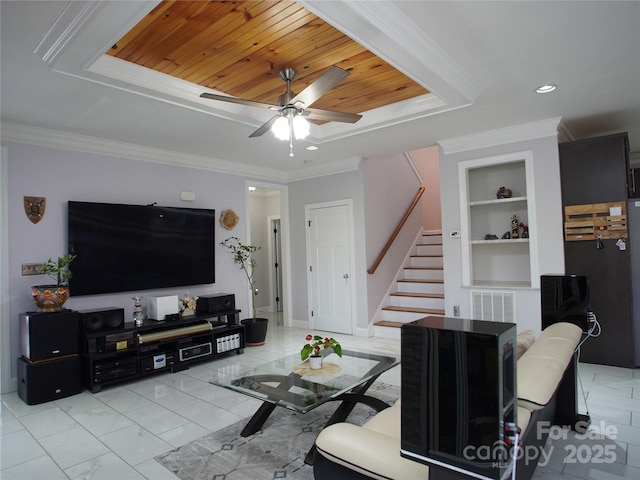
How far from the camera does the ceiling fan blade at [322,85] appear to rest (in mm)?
2275

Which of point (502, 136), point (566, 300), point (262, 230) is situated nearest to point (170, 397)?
point (566, 300)

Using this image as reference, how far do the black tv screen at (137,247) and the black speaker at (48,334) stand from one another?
47 cm

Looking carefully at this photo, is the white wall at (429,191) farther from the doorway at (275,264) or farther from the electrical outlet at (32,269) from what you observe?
the electrical outlet at (32,269)

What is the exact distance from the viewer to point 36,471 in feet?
7.57

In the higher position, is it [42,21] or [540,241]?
[42,21]

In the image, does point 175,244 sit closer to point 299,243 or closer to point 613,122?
point 299,243

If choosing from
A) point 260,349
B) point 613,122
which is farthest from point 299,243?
point 613,122

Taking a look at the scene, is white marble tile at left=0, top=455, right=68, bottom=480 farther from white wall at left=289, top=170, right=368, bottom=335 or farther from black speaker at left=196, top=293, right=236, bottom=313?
white wall at left=289, top=170, right=368, bottom=335

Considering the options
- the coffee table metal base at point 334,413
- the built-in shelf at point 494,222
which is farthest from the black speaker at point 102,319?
the built-in shelf at point 494,222

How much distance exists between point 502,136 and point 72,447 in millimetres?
4872

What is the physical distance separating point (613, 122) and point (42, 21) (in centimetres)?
525

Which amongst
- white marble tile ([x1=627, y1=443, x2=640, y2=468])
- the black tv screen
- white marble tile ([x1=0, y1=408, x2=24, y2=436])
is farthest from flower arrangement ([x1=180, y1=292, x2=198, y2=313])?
white marble tile ([x1=627, y1=443, x2=640, y2=468])

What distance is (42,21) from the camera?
83.9 inches

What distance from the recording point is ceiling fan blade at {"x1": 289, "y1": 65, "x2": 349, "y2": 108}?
228cm
